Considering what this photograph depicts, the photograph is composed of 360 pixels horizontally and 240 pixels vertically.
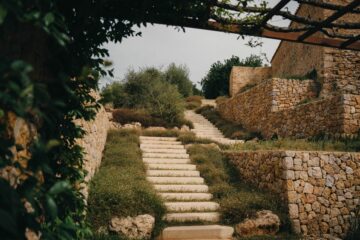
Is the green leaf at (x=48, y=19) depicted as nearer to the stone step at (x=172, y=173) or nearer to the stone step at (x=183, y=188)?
the stone step at (x=183, y=188)

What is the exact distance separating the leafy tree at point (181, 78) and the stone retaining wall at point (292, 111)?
7464 mm

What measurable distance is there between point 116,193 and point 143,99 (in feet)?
36.3

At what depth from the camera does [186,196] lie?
8.02 m

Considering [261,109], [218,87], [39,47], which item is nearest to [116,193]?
[39,47]

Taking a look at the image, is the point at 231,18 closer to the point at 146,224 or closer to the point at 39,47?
the point at 39,47

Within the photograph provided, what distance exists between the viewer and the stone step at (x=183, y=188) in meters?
8.27

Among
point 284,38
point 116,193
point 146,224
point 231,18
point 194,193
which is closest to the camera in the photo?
point 231,18

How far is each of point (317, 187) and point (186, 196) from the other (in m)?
3.02

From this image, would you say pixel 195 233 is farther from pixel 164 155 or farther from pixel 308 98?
pixel 308 98

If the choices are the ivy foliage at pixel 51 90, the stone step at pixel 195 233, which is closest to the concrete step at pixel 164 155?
the stone step at pixel 195 233

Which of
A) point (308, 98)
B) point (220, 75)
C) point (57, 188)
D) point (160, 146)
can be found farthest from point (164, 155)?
point (220, 75)

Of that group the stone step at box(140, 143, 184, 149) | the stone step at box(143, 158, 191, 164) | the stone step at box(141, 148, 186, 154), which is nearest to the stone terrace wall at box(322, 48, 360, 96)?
the stone step at box(140, 143, 184, 149)

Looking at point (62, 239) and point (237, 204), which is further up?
point (62, 239)

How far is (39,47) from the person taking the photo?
269cm
